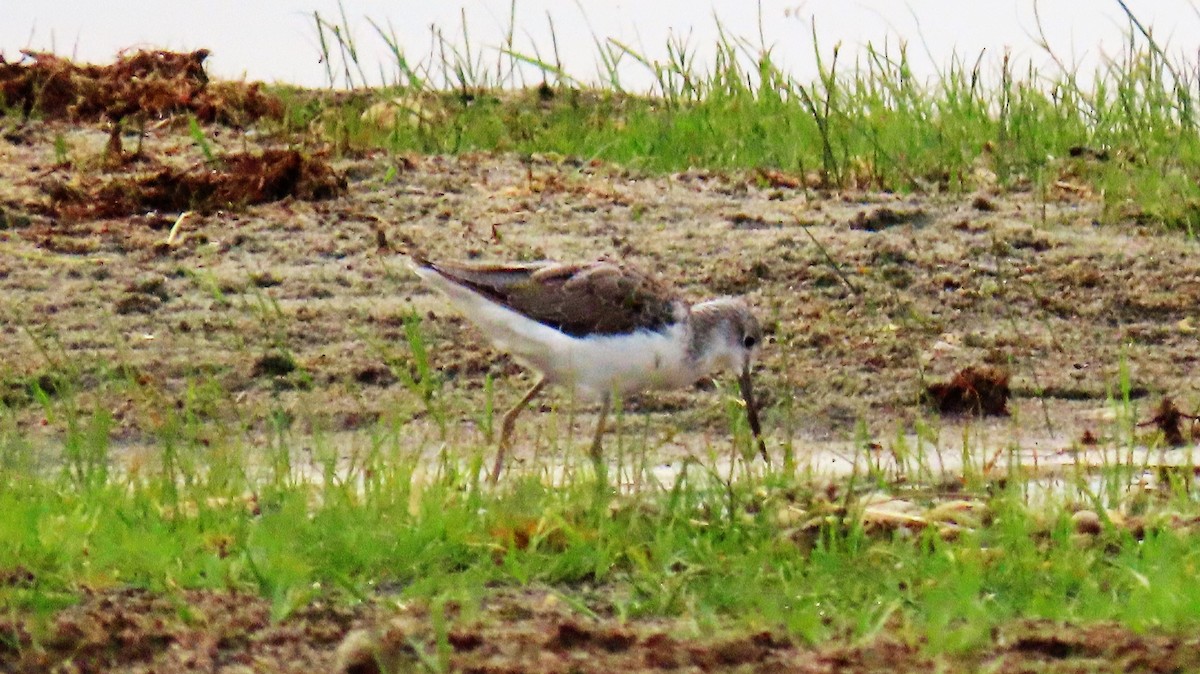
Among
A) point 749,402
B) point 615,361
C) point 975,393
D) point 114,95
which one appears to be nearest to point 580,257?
point 749,402

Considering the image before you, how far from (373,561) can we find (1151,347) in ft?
15.4

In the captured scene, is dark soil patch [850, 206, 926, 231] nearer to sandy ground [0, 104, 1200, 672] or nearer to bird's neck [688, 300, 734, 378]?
sandy ground [0, 104, 1200, 672]

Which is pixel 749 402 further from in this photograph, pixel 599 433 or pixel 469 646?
pixel 469 646

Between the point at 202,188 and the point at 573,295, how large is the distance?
3362 mm

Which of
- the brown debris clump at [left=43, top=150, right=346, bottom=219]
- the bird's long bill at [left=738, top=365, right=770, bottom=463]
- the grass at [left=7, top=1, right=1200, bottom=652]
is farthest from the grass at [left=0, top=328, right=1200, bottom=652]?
the brown debris clump at [left=43, top=150, right=346, bottom=219]

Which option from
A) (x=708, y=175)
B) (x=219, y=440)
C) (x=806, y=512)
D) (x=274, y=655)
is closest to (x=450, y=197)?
(x=708, y=175)

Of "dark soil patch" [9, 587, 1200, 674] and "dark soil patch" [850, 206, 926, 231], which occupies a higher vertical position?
"dark soil patch" [850, 206, 926, 231]

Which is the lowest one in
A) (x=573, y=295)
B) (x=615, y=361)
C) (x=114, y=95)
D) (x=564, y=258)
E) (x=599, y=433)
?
(x=599, y=433)

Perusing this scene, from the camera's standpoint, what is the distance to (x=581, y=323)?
7.32 m

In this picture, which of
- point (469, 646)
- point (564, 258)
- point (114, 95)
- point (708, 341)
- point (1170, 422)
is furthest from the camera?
point (114, 95)

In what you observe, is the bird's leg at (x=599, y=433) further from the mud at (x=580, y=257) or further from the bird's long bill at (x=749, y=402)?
the bird's long bill at (x=749, y=402)

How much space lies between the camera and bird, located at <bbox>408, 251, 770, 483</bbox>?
731cm

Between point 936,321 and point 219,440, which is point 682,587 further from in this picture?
point 936,321

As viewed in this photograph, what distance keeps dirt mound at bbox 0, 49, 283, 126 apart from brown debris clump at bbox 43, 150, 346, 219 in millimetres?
1445
